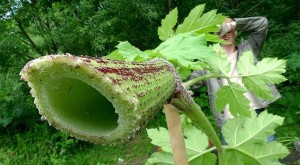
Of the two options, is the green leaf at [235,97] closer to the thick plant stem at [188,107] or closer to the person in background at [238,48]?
the thick plant stem at [188,107]

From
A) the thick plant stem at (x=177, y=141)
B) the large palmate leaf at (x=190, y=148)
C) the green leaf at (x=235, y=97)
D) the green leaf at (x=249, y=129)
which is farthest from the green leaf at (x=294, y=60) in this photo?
the thick plant stem at (x=177, y=141)

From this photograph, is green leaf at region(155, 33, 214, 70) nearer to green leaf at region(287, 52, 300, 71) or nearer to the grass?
green leaf at region(287, 52, 300, 71)

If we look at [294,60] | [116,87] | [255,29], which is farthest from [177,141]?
[294,60]

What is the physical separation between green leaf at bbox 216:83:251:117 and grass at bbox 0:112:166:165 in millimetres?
4395

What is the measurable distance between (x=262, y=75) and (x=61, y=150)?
16.4ft

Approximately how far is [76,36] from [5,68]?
100 centimetres

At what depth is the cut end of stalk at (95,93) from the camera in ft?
1.26

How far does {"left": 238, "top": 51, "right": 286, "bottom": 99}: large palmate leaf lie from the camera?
946 mm

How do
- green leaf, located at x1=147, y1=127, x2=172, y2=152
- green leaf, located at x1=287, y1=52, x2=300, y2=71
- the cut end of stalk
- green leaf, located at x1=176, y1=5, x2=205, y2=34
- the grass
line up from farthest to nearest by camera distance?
the grass < green leaf, located at x1=287, y1=52, x2=300, y2=71 < green leaf, located at x1=147, y1=127, x2=172, y2=152 < green leaf, located at x1=176, y1=5, x2=205, y2=34 < the cut end of stalk

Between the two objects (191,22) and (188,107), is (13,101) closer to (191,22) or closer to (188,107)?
(191,22)

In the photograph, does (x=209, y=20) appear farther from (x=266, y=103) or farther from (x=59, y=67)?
(x=266, y=103)

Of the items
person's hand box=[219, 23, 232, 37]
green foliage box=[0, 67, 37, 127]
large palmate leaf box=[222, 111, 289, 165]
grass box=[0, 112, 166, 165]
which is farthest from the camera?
grass box=[0, 112, 166, 165]

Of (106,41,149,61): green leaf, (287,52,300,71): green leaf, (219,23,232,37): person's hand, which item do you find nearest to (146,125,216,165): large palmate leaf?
(106,41,149,61): green leaf

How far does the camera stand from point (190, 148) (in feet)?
3.33
